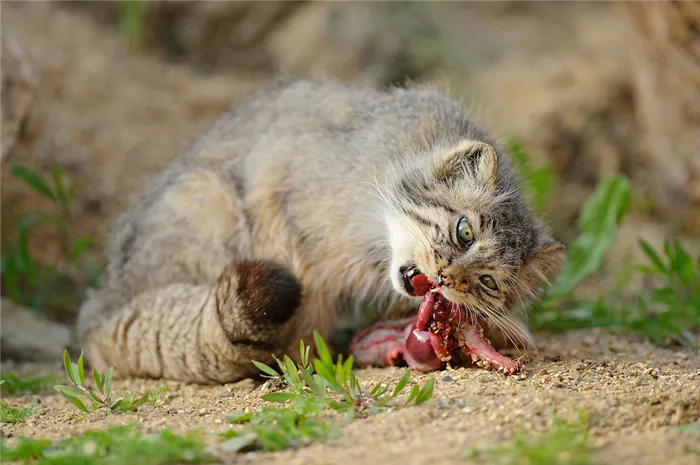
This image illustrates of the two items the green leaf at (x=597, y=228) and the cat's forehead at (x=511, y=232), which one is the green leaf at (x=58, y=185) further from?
the green leaf at (x=597, y=228)

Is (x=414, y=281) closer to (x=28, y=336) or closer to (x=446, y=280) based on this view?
(x=446, y=280)

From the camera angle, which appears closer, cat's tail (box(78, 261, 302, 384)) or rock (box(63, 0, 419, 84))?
cat's tail (box(78, 261, 302, 384))

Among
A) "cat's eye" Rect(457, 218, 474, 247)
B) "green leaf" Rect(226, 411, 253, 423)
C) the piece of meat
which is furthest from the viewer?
the piece of meat

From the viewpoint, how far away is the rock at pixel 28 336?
5855mm

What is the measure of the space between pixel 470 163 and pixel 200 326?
1924 millimetres

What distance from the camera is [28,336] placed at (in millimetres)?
5965

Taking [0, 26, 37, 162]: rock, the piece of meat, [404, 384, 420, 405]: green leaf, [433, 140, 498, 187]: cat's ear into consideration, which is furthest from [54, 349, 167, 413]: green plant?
[0, 26, 37, 162]: rock

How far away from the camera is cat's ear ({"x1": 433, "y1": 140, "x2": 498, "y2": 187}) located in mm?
4523

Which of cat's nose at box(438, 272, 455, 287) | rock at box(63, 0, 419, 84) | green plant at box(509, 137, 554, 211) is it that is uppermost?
rock at box(63, 0, 419, 84)

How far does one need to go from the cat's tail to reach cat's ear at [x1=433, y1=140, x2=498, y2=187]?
1.13 meters

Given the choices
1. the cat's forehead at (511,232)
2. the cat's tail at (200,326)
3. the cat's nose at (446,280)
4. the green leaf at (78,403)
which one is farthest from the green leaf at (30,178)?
the cat's forehead at (511,232)

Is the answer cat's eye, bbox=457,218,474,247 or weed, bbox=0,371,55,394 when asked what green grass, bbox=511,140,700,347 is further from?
weed, bbox=0,371,55,394

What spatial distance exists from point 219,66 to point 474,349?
6.93 metres

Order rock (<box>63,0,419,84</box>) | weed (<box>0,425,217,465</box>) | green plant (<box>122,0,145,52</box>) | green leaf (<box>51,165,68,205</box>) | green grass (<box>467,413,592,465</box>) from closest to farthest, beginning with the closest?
green grass (<box>467,413,592,465</box>)
weed (<box>0,425,217,465</box>)
green leaf (<box>51,165,68,205</box>)
green plant (<box>122,0,145,52</box>)
rock (<box>63,0,419,84</box>)
